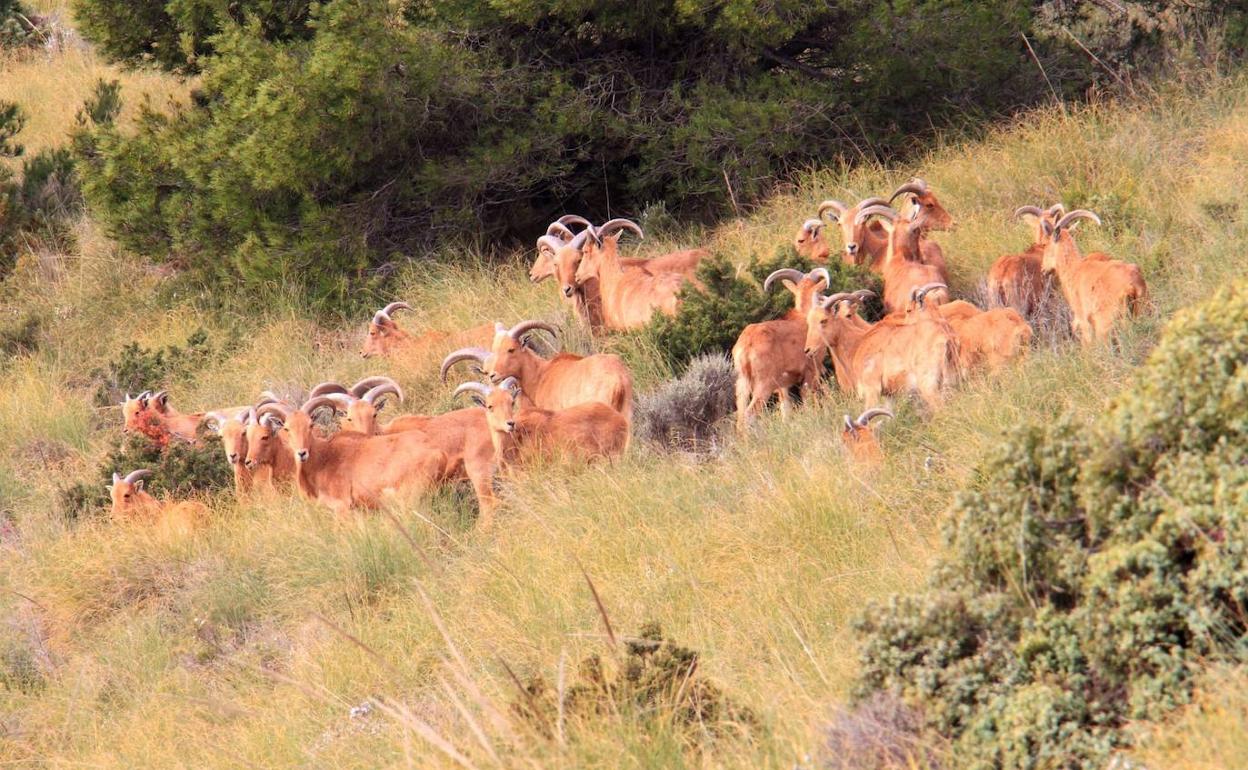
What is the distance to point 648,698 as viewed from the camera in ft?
19.0

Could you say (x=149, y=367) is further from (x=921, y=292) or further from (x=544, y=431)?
(x=921, y=292)

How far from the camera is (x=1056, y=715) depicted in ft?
16.0

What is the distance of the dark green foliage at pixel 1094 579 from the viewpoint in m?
4.79

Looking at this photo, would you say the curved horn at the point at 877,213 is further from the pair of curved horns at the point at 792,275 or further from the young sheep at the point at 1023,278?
the young sheep at the point at 1023,278

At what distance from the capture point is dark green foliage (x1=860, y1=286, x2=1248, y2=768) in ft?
15.7

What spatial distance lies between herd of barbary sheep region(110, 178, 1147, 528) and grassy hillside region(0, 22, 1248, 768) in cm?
30

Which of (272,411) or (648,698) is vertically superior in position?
(648,698)

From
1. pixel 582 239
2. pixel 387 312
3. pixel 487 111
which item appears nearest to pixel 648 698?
pixel 582 239

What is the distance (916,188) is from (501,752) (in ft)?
30.3

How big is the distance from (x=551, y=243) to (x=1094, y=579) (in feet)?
33.5

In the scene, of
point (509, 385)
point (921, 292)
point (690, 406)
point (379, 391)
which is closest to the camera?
point (509, 385)

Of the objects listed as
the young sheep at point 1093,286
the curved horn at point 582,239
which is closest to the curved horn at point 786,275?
the young sheep at point 1093,286

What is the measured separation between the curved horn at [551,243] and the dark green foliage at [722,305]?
6.84ft

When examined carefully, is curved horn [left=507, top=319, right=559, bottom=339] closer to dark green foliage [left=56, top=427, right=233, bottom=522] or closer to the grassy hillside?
the grassy hillside
